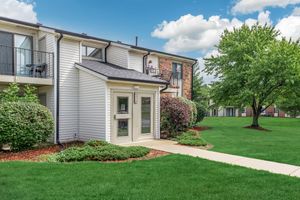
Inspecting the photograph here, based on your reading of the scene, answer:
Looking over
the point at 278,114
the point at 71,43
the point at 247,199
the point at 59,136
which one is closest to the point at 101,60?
the point at 71,43

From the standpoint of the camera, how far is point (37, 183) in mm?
5621

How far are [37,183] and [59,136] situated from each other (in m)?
6.93

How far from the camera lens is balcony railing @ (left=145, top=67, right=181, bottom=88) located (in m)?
18.1

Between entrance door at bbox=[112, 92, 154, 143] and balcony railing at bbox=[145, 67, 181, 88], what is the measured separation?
4.86 m

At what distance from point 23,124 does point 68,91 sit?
3.39 meters

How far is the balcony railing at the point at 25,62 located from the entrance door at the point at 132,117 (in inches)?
138

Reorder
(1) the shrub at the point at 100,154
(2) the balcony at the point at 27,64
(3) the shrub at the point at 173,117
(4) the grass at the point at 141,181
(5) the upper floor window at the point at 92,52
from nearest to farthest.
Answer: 1. (4) the grass at the point at 141,181
2. (1) the shrub at the point at 100,154
3. (2) the balcony at the point at 27,64
4. (3) the shrub at the point at 173,117
5. (5) the upper floor window at the point at 92,52

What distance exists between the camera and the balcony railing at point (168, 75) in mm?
18130

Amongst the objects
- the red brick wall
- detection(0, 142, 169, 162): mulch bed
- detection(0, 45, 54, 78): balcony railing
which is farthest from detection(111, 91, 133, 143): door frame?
the red brick wall

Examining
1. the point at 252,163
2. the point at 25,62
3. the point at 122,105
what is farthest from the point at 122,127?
the point at 252,163

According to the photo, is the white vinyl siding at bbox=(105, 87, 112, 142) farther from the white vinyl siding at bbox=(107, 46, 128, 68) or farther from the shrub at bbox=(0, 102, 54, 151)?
the white vinyl siding at bbox=(107, 46, 128, 68)

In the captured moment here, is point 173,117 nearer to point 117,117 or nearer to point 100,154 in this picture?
point 117,117

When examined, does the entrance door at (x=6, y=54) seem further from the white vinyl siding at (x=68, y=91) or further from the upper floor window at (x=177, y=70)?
the upper floor window at (x=177, y=70)

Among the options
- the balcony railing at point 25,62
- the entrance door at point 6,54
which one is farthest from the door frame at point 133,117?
the entrance door at point 6,54
